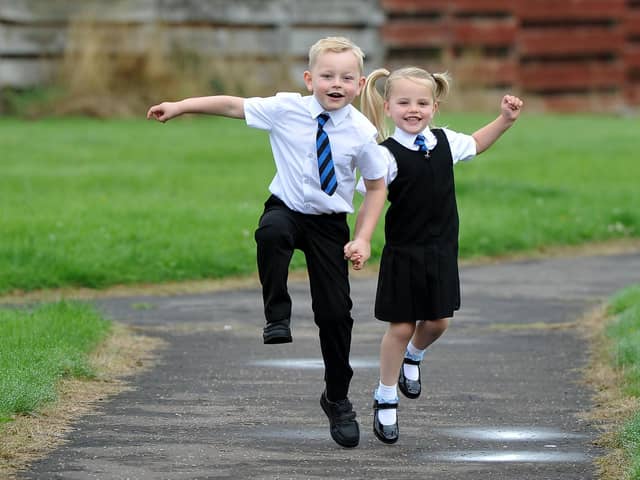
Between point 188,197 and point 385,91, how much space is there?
9062 millimetres

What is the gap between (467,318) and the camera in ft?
34.1

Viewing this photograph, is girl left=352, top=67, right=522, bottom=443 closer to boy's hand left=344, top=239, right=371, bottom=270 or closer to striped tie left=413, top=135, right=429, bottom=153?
striped tie left=413, top=135, right=429, bottom=153

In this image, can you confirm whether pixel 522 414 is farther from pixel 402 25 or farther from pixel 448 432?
pixel 402 25

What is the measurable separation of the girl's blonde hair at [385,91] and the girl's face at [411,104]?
1.0 inches

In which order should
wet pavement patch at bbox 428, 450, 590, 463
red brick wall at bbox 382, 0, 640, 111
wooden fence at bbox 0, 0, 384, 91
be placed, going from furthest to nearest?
→ red brick wall at bbox 382, 0, 640, 111 → wooden fence at bbox 0, 0, 384, 91 → wet pavement patch at bbox 428, 450, 590, 463

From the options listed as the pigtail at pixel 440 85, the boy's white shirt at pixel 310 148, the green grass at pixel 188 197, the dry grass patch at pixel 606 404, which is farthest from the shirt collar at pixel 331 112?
the green grass at pixel 188 197

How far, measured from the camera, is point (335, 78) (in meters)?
6.42

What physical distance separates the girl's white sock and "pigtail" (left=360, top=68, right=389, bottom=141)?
1.07 meters

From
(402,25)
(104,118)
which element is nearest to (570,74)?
(402,25)

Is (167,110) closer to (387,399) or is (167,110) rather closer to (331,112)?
(331,112)

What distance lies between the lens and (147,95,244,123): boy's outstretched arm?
6.43 metres

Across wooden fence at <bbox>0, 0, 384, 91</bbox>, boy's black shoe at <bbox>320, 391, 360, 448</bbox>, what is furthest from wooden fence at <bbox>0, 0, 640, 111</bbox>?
boy's black shoe at <bbox>320, 391, 360, 448</bbox>

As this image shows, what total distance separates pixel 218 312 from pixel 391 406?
13.1 feet

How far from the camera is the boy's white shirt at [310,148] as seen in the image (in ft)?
21.2
